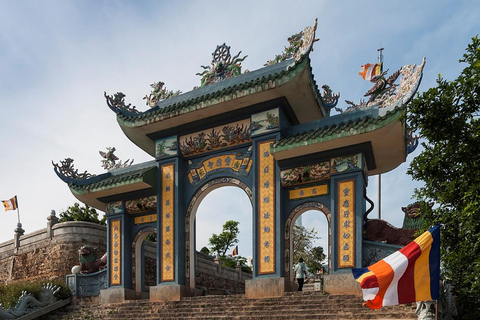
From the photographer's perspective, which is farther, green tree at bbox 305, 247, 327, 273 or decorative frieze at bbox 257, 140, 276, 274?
green tree at bbox 305, 247, 327, 273

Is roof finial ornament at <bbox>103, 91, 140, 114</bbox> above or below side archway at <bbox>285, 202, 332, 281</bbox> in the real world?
above

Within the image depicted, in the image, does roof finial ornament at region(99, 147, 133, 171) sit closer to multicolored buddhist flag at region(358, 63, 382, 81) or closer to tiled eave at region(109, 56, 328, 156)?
tiled eave at region(109, 56, 328, 156)

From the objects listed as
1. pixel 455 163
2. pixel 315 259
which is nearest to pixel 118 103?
pixel 455 163

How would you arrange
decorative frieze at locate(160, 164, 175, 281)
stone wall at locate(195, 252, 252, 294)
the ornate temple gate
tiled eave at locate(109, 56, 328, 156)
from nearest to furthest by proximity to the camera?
1. the ornate temple gate
2. tiled eave at locate(109, 56, 328, 156)
3. decorative frieze at locate(160, 164, 175, 281)
4. stone wall at locate(195, 252, 252, 294)

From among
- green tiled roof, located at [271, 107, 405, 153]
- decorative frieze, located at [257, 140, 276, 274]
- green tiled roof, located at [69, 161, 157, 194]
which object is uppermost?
green tiled roof, located at [271, 107, 405, 153]

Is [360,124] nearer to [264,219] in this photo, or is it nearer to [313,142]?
[313,142]

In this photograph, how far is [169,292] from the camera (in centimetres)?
1305

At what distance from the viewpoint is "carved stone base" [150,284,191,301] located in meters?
12.9

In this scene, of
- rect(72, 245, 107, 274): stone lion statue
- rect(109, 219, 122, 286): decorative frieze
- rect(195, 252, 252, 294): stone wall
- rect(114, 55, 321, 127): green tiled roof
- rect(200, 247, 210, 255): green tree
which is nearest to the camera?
rect(114, 55, 321, 127): green tiled roof

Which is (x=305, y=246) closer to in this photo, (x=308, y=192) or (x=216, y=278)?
(x=216, y=278)

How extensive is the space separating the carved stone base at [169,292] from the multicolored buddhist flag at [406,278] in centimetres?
809

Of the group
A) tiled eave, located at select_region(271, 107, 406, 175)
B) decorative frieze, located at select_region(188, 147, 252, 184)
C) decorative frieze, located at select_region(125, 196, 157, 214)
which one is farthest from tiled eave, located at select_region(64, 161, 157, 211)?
tiled eave, located at select_region(271, 107, 406, 175)

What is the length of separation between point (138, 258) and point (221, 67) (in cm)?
673

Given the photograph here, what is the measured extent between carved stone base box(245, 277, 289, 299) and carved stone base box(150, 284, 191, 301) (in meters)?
2.30
